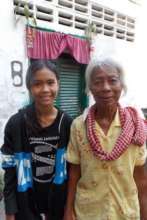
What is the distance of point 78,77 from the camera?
6.48 metres

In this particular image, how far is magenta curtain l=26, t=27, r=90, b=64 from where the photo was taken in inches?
199

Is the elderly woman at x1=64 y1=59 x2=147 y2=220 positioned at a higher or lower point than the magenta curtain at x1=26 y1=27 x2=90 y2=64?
lower

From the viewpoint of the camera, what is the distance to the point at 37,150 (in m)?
1.88

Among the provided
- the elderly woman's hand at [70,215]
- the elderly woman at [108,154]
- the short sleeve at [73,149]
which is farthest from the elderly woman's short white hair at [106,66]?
the elderly woman's hand at [70,215]

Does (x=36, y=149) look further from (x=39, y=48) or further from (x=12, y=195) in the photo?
(x=39, y=48)

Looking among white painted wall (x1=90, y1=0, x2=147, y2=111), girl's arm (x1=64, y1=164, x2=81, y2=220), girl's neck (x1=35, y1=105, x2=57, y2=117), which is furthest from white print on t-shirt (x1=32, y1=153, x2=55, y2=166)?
white painted wall (x1=90, y1=0, x2=147, y2=111)

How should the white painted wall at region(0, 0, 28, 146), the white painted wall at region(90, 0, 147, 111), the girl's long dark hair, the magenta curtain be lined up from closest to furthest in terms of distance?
1. the girl's long dark hair
2. the white painted wall at region(0, 0, 28, 146)
3. the magenta curtain
4. the white painted wall at region(90, 0, 147, 111)

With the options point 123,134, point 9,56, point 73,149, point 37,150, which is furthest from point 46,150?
point 9,56

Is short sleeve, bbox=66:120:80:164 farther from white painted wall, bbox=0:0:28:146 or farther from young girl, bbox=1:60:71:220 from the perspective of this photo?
white painted wall, bbox=0:0:28:146

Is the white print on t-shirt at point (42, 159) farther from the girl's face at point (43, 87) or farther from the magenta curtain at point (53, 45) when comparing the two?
the magenta curtain at point (53, 45)

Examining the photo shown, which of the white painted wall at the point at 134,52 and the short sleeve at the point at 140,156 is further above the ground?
the white painted wall at the point at 134,52

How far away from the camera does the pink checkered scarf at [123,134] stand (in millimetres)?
1641

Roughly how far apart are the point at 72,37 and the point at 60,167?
428cm

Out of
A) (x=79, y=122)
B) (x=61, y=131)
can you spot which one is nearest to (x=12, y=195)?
(x=61, y=131)
